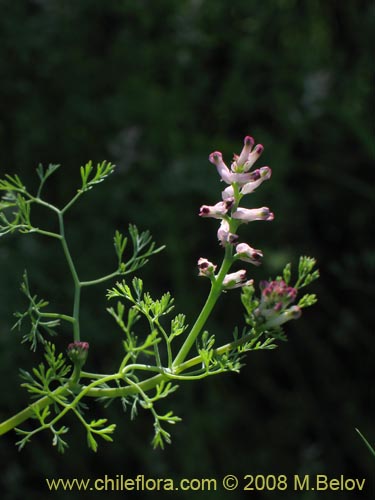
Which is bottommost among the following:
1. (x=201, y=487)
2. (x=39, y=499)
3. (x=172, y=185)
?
(x=39, y=499)

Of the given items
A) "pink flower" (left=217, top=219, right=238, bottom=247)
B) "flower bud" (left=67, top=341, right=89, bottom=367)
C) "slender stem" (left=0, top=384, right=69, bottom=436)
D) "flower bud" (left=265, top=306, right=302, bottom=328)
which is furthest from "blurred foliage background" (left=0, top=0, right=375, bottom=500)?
"flower bud" (left=265, top=306, right=302, bottom=328)

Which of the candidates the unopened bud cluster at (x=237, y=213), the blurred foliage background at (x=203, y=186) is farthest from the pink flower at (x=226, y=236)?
the blurred foliage background at (x=203, y=186)

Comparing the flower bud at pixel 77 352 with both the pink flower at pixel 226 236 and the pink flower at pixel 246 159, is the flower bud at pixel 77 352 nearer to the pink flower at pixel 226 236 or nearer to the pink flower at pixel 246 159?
the pink flower at pixel 226 236

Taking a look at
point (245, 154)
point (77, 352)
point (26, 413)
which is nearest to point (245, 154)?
point (245, 154)

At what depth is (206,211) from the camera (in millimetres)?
1642

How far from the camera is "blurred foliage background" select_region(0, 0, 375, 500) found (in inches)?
169

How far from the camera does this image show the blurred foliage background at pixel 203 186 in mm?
4297

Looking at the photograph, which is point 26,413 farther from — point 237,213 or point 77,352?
point 237,213

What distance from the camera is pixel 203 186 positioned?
14.1 ft

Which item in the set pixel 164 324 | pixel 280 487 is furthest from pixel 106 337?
pixel 280 487

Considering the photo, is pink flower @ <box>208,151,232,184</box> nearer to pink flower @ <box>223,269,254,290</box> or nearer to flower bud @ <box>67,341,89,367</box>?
pink flower @ <box>223,269,254,290</box>

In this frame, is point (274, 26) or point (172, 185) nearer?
point (172, 185)

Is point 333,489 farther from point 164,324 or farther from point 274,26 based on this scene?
point 274,26

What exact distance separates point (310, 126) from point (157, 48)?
1.21 meters
